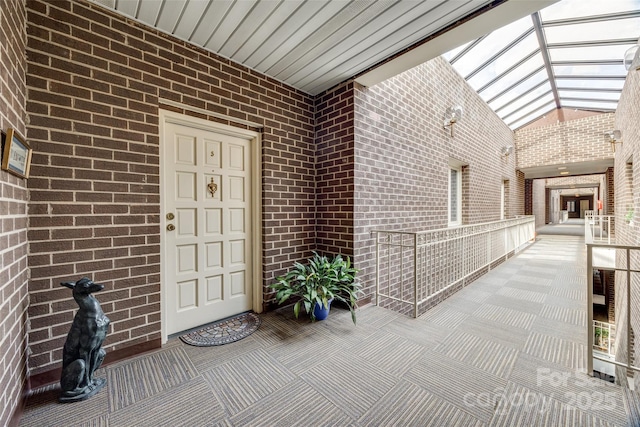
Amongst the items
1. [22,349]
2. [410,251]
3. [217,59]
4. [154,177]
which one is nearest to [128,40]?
[217,59]

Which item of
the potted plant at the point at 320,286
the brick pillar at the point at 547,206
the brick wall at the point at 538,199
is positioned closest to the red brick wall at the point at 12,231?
the potted plant at the point at 320,286

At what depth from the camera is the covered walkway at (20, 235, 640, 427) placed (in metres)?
1.34

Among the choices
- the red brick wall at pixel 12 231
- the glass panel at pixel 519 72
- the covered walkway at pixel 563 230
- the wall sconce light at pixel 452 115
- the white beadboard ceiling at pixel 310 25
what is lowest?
the covered walkway at pixel 563 230

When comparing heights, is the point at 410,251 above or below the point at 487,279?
above

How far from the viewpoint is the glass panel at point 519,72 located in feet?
15.3

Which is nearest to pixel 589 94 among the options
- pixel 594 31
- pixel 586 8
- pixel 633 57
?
pixel 594 31

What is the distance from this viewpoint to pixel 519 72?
16.3 feet

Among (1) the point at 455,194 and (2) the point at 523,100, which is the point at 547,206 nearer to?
(2) the point at 523,100

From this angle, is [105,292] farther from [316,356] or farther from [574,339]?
[574,339]

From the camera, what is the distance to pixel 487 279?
387 centimetres

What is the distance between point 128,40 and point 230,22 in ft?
2.53

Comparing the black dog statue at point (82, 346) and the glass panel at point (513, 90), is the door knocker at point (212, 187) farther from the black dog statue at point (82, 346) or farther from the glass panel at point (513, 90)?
the glass panel at point (513, 90)

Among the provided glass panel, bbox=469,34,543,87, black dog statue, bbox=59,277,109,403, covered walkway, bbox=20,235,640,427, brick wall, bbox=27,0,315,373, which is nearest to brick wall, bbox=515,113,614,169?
glass panel, bbox=469,34,543,87

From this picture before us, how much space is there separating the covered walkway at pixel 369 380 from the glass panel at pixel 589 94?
6115 millimetres
